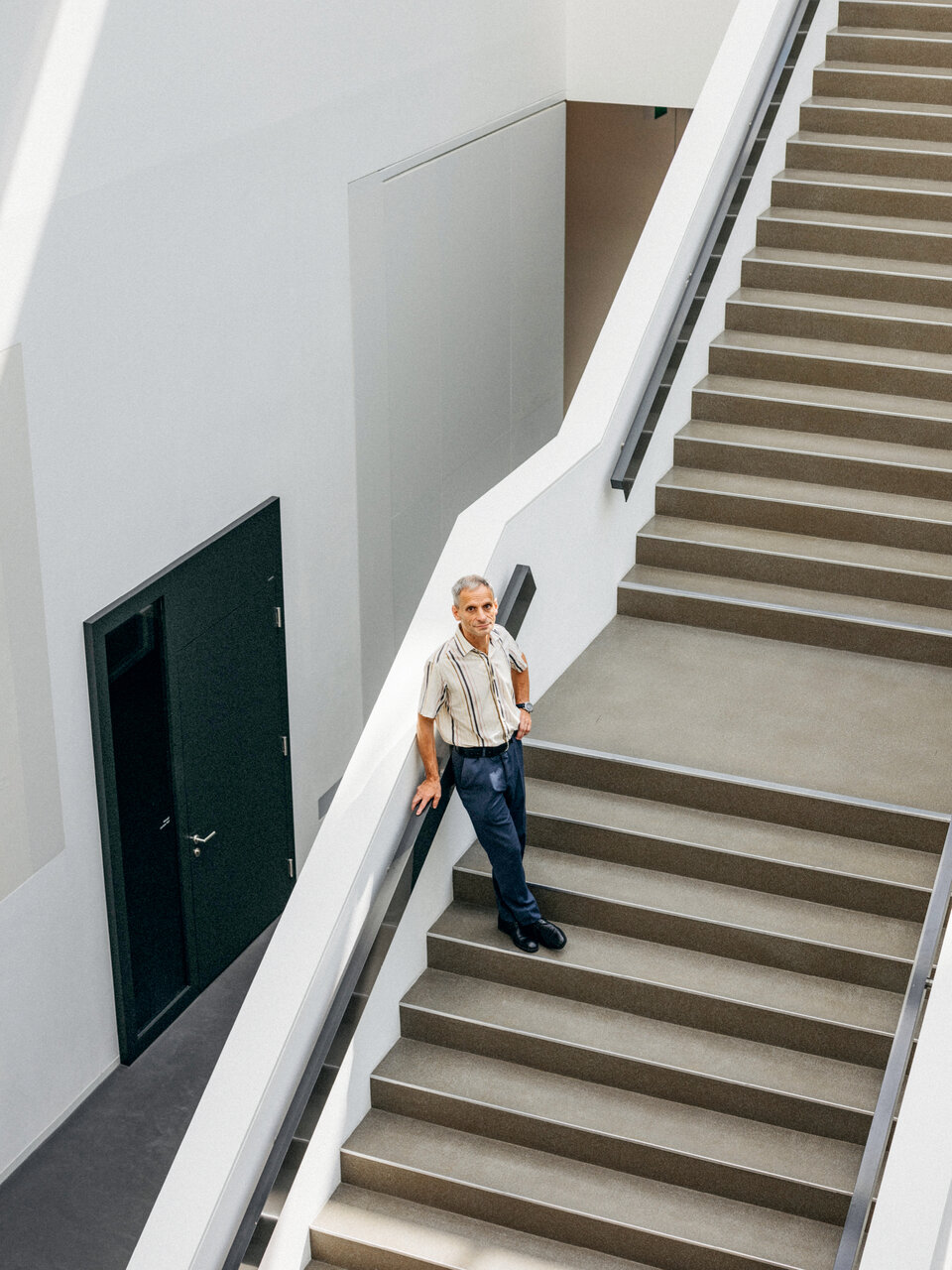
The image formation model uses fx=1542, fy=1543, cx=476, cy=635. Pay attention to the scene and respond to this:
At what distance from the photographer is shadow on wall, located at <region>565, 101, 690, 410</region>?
14.9 meters

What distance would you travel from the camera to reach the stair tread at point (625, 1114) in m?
5.23

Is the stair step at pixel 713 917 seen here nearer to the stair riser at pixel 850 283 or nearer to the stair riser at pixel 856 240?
the stair riser at pixel 850 283

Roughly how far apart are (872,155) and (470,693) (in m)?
4.58

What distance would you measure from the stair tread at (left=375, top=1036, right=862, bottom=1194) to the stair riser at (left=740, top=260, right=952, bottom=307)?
13.6ft

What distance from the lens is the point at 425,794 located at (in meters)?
5.55

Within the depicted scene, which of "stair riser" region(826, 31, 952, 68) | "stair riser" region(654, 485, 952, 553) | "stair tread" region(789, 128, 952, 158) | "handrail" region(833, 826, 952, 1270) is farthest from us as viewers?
"stair riser" region(826, 31, 952, 68)

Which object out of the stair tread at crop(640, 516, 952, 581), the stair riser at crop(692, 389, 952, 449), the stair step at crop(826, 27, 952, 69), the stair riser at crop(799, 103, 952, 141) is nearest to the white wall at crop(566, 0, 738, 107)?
the stair step at crop(826, 27, 952, 69)

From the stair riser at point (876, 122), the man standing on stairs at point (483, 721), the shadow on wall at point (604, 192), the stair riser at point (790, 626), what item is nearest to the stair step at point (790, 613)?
the stair riser at point (790, 626)

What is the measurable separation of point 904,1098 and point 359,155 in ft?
20.4

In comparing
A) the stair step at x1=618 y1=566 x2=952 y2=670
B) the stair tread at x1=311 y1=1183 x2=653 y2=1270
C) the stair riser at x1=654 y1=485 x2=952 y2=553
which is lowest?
the stair tread at x1=311 y1=1183 x2=653 y2=1270

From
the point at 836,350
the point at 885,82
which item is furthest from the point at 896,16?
the point at 836,350

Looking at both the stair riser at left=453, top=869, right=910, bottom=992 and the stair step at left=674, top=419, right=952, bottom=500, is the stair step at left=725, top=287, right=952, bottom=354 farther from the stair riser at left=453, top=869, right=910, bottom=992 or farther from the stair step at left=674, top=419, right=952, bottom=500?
the stair riser at left=453, top=869, right=910, bottom=992

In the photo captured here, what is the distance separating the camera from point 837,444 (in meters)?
7.54

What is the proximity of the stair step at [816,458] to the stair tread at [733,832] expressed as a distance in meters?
2.05
